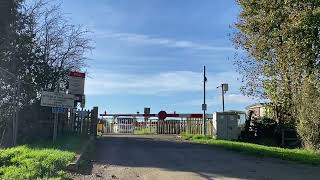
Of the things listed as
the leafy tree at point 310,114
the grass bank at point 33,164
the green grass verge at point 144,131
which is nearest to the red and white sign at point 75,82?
the grass bank at point 33,164

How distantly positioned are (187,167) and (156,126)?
26879 millimetres

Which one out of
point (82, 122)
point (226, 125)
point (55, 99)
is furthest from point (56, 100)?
point (226, 125)

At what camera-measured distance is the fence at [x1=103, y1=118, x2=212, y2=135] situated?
131 ft

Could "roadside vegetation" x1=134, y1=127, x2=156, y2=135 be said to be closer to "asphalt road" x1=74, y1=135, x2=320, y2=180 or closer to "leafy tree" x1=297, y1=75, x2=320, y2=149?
"leafy tree" x1=297, y1=75, x2=320, y2=149

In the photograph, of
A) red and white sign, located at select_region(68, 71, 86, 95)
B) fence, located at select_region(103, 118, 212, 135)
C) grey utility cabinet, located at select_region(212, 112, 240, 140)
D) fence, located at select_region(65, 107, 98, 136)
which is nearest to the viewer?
red and white sign, located at select_region(68, 71, 86, 95)

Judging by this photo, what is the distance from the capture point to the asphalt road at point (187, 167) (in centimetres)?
1404

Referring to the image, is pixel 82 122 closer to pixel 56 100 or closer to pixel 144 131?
pixel 56 100

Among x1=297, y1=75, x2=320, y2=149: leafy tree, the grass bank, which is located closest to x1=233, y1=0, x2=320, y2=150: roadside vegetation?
x1=297, y1=75, x2=320, y2=149: leafy tree

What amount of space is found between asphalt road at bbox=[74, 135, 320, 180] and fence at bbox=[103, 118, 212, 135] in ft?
60.2

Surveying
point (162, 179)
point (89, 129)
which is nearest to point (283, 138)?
point (89, 129)

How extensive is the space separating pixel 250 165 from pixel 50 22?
39.7 ft

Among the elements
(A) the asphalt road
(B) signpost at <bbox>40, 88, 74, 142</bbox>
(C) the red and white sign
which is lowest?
(A) the asphalt road

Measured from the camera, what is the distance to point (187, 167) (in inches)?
622

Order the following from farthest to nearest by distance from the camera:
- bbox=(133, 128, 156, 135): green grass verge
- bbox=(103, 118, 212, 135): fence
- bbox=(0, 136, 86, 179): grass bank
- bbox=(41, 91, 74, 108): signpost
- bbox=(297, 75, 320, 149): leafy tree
Result: bbox=(133, 128, 156, 135): green grass verge
bbox=(103, 118, 212, 135): fence
bbox=(297, 75, 320, 149): leafy tree
bbox=(41, 91, 74, 108): signpost
bbox=(0, 136, 86, 179): grass bank
